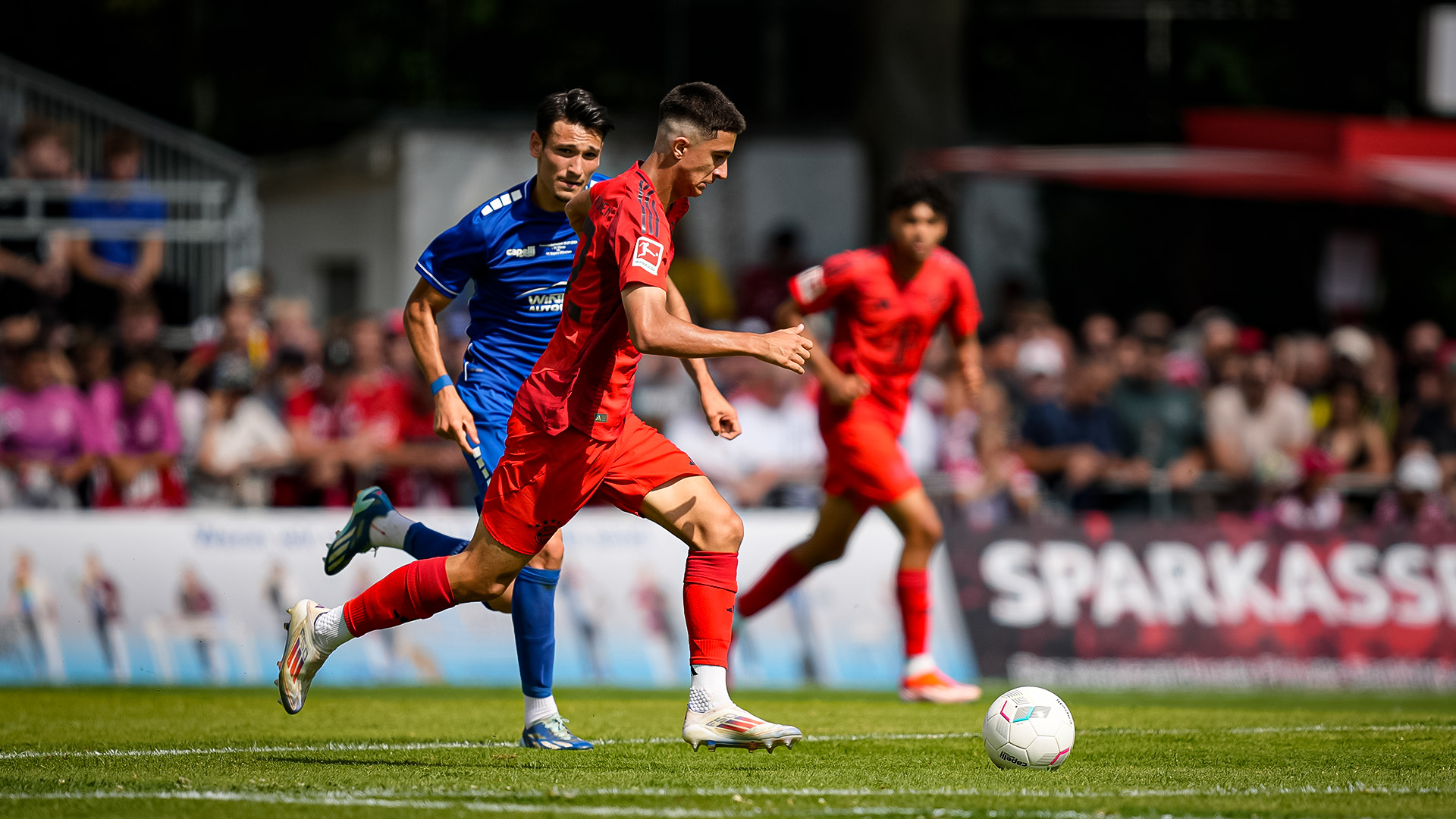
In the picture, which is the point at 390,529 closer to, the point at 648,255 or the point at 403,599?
the point at 403,599

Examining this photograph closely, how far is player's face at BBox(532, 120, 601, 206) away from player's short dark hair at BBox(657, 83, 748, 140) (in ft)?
3.31

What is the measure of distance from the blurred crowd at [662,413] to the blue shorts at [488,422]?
5.46 m

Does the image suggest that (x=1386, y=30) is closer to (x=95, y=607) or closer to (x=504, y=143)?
(x=504, y=143)

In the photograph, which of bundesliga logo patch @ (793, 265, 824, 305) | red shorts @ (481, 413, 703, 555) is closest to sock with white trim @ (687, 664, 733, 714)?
red shorts @ (481, 413, 703, 555)

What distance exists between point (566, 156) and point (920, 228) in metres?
2.87

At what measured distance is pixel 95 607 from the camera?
11.9m

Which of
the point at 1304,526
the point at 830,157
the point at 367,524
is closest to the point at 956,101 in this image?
the point at 830,157

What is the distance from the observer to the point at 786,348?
18.6 ft

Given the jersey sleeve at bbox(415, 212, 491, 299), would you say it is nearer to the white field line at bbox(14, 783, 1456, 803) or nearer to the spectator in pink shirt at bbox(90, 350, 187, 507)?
the white field line at bbox(14, 783, 1456, 803)

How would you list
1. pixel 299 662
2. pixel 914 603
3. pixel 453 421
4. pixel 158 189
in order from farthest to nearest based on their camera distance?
pixel 158 189 < pixel 914 603 < pixel 453 421 < pixel 299 662

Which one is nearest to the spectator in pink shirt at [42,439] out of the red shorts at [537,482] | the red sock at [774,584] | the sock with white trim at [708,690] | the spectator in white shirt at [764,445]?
the spectator in white shirt at [764,445]

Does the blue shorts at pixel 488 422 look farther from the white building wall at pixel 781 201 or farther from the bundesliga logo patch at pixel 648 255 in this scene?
the white building wall at pixel 781 201

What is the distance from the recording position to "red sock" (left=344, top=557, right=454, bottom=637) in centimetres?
643

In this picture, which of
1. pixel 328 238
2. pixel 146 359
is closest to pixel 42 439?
pixel 146 359
